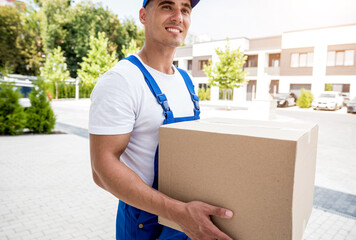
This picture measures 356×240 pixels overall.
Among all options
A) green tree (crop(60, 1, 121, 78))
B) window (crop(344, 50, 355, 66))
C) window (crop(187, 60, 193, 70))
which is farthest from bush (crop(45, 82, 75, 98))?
window (crop(344, 50, 355, 66))

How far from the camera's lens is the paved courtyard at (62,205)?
3398 mm

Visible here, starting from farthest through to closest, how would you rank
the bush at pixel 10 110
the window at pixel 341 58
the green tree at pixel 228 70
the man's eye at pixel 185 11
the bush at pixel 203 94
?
the bush at pixel 203 94
the window at pixel 341 58
the green tree at pixel 228 70
the bush at pixel 10 110
the man's eye at pixel 185 11

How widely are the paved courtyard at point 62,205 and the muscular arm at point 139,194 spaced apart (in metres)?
2.49

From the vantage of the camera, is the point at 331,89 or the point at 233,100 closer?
the point at 331,89

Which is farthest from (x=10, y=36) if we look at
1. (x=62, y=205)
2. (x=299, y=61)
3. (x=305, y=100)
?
(x=62, y=205)

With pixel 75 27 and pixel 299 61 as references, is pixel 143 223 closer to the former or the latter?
pixel 299 61

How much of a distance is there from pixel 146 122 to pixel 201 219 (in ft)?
1.63

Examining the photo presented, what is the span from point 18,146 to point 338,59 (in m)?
29.1

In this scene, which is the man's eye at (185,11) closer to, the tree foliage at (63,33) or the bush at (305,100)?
the bush at (305,100)

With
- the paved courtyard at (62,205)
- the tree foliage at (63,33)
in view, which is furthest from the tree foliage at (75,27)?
the paved courtyard at (62,205)

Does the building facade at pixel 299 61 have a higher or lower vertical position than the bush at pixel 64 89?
higher

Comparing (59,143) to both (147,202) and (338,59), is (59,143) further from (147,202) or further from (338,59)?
(338,59)

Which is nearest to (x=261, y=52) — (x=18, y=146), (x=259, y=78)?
(x=259, y=78)

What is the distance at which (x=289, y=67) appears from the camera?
30.0 metres
